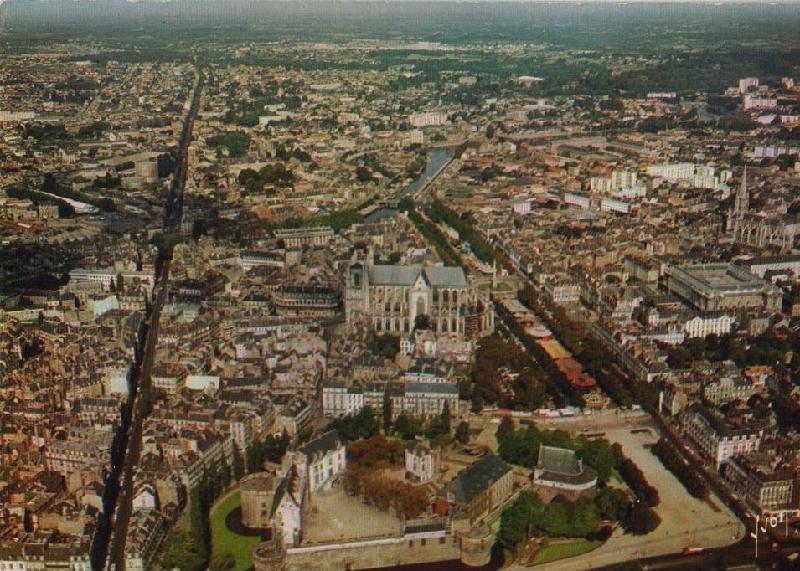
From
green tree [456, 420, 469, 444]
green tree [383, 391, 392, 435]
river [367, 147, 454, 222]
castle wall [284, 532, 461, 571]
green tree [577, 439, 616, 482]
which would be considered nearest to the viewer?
castle wall [284, 532, 461, 571]

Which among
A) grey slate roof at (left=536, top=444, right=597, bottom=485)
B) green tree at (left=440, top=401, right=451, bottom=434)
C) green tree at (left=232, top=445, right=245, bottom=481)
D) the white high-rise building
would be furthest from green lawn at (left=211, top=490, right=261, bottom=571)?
the white high-rise building

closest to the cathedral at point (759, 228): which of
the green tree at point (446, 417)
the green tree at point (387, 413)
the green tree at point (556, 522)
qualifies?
the green tree at point (446, 417)

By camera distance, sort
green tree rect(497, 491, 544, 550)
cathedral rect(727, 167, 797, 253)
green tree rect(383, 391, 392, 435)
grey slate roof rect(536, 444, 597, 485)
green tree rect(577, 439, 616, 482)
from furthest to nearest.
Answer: cathedral rect(727, 167, 797, 253) < green tree rect(383, 391, 392, 435) < green tree rect(577, 439, 616, 482) < grey slate roof rect(536, 444, 597, 485) < green tree rect(497, 491, 544, 550)

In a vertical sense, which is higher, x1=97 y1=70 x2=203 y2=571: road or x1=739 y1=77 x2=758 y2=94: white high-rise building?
x1=739 y1=77 x2=758 y2=94: white high-rise building

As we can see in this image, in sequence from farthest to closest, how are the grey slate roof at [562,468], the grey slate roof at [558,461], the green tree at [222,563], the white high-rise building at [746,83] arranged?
the white high-rise building at [746,83], the grey slate roof at [558,461], the grey slate roof at [562,468], the green tree at [222,563]

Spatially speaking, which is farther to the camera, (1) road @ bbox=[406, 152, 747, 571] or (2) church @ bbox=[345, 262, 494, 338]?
(2) church @ bbox=[345, 262, 494, 338]

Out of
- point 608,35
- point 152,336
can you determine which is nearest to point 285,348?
point 152,336

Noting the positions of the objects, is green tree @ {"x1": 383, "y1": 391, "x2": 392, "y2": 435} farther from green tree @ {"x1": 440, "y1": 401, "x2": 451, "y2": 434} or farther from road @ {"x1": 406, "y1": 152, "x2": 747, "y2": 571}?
road @ {"x1": 406, "y1": 152, "x2": 747, "y2": 571}

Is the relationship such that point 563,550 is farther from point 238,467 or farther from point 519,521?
point 238,467

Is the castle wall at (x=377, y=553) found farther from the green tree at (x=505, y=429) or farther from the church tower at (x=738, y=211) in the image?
the church tower at (x=738, y=211)
